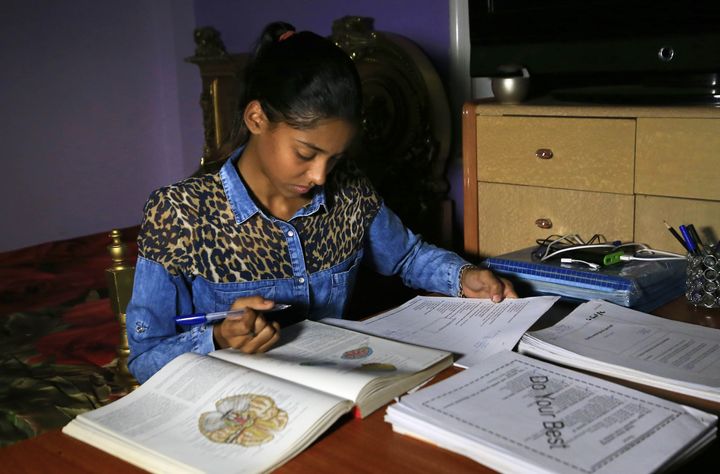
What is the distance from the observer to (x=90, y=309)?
103 inches

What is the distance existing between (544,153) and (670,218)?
1.08 ft

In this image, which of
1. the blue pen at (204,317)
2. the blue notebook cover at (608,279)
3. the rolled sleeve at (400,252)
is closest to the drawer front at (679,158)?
the blue notebook cover at (608,279)

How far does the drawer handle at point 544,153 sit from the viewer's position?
1.86 m

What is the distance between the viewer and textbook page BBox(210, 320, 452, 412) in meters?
0.91

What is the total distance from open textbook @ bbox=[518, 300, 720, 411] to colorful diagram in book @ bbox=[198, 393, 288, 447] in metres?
0.37

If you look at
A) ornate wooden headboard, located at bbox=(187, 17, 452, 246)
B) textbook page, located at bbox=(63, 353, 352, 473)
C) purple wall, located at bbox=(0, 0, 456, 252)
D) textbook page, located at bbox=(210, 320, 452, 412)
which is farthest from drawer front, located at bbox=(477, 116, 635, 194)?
purple wall, located at bbox=(0, 0, 456, 252)

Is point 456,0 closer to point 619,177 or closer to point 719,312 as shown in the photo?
point 619,177

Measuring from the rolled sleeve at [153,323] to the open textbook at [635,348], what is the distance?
1.63 ft

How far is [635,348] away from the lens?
3.38ft

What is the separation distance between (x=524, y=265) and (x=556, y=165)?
0.56m

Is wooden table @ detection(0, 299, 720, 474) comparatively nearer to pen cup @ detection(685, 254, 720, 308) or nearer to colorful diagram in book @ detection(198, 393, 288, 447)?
colorful diagram in book @ detection(198, 393, 288, 447)

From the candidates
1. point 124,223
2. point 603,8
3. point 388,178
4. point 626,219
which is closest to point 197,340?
point 626,219

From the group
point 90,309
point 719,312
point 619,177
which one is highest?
point 619,177

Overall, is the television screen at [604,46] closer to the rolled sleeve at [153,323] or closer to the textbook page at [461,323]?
the textbook page at [461,323]
